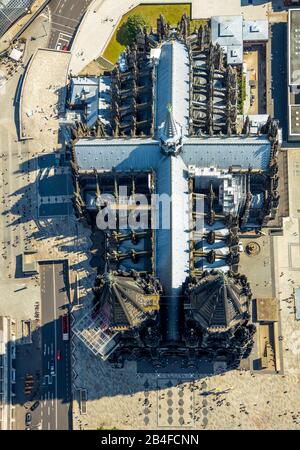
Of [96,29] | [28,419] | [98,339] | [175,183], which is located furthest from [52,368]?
[96,29]

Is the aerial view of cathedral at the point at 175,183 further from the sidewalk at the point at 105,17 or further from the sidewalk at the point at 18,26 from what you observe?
the sidewalk at the point at 18,26

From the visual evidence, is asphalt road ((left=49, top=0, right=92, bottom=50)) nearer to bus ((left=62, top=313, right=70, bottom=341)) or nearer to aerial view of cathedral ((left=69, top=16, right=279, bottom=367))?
aerial view of cathedral ((left=69, top=16, right=279, bottom=367))

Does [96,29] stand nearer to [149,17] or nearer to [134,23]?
[134,23]

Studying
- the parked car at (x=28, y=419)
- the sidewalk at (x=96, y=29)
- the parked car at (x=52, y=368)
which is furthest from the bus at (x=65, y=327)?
the sidewalk at (x=96, y=29)

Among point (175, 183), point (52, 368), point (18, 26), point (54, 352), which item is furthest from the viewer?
point (18, 26)

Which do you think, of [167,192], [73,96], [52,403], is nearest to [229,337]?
[167,192]

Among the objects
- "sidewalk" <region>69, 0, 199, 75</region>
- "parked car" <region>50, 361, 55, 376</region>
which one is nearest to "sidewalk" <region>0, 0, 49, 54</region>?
"sidewalk" <region>69, 0, 199, 75</region>

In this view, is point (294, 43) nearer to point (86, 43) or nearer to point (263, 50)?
point (263, 50)

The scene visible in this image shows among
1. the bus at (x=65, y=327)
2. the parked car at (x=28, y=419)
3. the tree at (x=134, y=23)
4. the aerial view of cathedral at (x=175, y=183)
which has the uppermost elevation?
the tree at (x=134, y=23)
